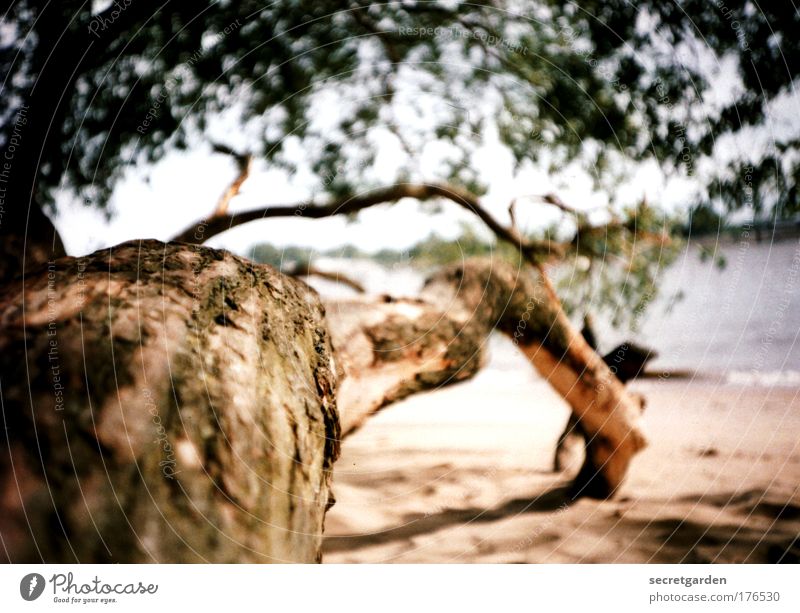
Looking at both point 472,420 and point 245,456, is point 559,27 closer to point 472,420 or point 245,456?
point 245,456

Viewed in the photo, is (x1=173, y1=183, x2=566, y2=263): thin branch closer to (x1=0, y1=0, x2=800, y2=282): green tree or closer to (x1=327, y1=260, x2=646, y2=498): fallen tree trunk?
(x1=0, y1=0, x2=800, y2=282): green tree

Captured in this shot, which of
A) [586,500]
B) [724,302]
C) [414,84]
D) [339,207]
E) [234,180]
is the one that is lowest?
[586,500]

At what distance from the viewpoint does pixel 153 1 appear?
2.29m

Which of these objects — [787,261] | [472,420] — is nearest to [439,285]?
[787,261]

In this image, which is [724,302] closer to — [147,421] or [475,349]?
[475,349]

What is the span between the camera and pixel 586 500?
110 inches

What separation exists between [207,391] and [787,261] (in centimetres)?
263

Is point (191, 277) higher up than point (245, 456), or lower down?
higher up

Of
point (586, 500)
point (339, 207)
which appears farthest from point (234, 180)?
point (586, 500)

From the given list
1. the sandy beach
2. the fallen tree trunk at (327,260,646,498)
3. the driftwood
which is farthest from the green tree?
the sandy beach

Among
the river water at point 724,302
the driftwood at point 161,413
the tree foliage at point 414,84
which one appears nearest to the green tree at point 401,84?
the tree foliage at point 414,84

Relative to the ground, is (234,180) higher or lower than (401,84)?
lower

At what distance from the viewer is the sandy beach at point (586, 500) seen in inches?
93.3

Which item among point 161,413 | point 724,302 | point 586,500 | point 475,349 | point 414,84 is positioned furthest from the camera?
point 724,302
